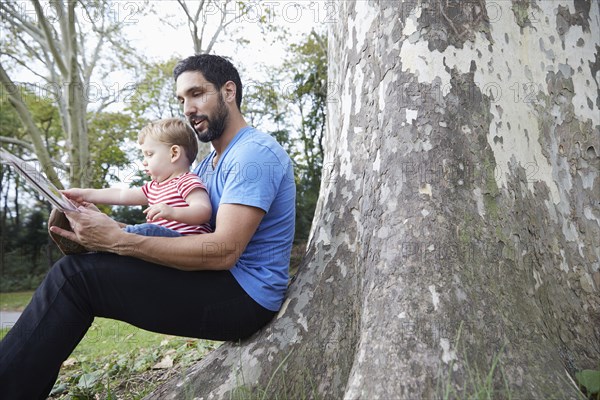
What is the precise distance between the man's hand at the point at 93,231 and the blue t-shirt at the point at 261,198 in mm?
482

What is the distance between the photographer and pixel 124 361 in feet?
13.2

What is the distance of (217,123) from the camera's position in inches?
115

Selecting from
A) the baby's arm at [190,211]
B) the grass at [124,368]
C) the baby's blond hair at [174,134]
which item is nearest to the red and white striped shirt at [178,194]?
the baby's arm at [190,211]

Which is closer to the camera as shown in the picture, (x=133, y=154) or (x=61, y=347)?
(x=61, y=347)

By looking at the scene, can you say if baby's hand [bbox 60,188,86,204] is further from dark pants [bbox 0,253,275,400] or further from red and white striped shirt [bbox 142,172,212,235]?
dark pants [bbox 0,253,275,400]

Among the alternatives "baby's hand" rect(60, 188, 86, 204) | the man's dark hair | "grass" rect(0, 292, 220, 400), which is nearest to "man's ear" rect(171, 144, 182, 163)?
the man's dark hair

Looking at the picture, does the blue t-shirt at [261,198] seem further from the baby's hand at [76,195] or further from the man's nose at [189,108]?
the baby's hand at [76,195]

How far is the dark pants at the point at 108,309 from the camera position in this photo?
231 cm

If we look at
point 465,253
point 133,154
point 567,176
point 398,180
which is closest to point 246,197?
point 398,180

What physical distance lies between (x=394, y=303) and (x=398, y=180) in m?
0.54

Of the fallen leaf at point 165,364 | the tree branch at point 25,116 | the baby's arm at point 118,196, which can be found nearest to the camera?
the baby's arm at point 118,196

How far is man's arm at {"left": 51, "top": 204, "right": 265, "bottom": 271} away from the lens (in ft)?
7.89

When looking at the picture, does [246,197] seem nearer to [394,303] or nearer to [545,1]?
[394,303]

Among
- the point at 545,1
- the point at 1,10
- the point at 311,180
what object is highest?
the point at 1,10
